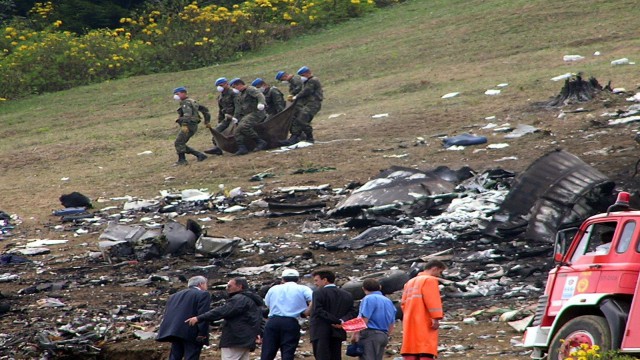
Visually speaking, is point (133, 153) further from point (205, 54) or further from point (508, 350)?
point (508, 350)

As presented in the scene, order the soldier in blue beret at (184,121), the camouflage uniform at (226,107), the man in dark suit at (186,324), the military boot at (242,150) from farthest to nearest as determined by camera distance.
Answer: the camouflage uniform at (226,107), the military boot at (242,150), the soldier in blue beret at (184,121), the man in dark suit at (186,324)

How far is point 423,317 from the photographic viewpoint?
942cm

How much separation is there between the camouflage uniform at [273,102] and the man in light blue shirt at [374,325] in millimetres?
13801

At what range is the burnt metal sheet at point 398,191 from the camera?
16.4 meters

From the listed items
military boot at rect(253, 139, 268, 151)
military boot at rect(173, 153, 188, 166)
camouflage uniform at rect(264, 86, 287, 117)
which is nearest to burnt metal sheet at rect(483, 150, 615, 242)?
military boot at rect(253, 139, 268, 151)

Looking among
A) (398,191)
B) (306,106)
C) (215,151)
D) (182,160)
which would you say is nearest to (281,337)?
(398,191)

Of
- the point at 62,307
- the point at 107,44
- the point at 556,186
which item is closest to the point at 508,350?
the point at 556,186

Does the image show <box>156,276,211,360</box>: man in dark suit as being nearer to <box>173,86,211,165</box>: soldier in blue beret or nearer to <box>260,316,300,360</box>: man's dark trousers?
<box>260,316,300,360</box>: man's dark trousers

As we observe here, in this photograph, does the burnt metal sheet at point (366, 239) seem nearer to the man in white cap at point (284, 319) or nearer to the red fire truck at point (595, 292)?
the man in white cap at point (284, 319)

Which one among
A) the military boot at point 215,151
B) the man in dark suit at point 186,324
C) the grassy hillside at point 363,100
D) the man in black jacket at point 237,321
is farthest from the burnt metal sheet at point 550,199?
the military boot at point 215,151

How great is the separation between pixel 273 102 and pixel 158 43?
14017 mm

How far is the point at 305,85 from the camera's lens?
75.3 feet

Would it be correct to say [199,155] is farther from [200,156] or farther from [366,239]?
[366,239]

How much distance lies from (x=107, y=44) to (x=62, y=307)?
2302 centimetres
